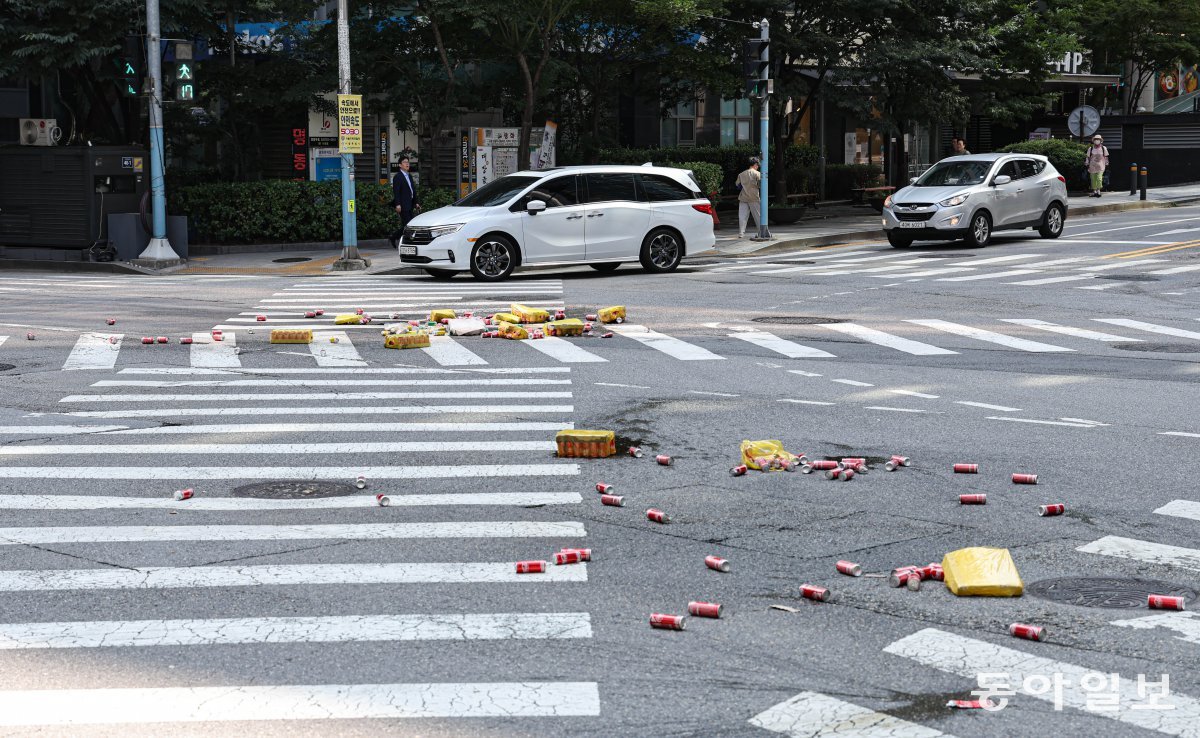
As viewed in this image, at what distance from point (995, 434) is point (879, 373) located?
317cm

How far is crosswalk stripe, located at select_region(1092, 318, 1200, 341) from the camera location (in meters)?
16.3

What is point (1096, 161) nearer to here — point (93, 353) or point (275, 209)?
point (275, 209)

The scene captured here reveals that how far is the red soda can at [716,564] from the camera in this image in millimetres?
6781

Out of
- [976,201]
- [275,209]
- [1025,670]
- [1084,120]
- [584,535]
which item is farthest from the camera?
[1084,120]

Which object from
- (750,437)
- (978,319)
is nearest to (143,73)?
(978,319)

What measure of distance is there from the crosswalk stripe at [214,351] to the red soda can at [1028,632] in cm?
Result: 969

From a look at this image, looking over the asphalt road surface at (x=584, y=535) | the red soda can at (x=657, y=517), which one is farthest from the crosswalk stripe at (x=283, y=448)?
the red soda can at (x=657, y=517)

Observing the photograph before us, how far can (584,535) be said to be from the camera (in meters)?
7.43

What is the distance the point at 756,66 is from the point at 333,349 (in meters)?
15.9

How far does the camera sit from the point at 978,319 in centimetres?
Answer: 1764

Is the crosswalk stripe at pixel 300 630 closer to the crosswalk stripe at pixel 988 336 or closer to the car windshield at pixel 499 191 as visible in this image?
the crosswalk stripe at pixel 988 336

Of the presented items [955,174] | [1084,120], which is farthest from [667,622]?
[1084,120]

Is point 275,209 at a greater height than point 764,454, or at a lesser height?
greater

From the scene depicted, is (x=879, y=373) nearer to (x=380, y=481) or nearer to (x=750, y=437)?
(x=750, y=437)
